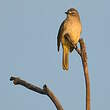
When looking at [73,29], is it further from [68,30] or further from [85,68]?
[85,68]

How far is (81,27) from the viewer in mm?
10453

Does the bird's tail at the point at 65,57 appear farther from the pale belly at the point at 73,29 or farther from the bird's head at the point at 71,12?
the bird's head at the point at 71,12

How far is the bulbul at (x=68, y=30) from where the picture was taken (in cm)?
970

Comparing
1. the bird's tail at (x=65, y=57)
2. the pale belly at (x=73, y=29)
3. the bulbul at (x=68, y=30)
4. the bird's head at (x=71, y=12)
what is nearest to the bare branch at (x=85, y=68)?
the bird's tail at (x=65, y=57)

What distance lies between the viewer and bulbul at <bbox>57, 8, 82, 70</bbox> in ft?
31.8

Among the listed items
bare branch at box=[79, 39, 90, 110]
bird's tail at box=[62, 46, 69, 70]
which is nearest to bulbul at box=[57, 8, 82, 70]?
bird's tail at box=[62, 46, 69, 70]

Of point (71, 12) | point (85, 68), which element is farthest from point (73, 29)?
point (85, 68)

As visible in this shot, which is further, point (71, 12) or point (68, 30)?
point (71, 12)

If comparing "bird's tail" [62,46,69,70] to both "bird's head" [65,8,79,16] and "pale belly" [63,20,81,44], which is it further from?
"bird's head" [65,8,79,16]

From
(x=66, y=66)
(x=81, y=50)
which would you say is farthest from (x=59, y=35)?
(x=81, y=50)

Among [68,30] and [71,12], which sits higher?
[71,12]

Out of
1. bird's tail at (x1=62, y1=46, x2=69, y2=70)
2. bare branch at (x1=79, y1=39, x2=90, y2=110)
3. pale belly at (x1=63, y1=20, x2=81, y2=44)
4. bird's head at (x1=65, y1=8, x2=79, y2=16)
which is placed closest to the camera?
bare branch at (x1=79, y1=39, x2=90, y2=110)

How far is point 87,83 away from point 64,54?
5.36 m

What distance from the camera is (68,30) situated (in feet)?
33.6
